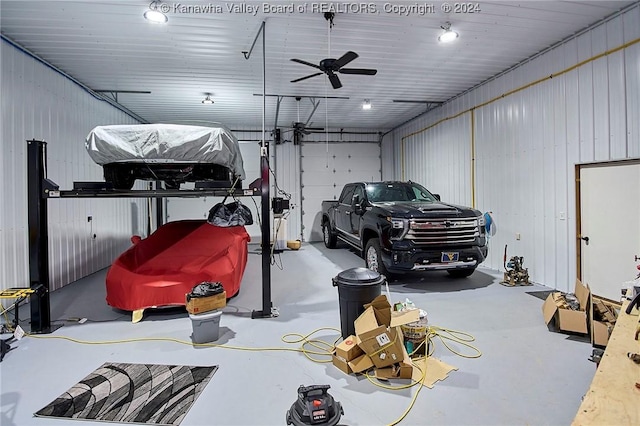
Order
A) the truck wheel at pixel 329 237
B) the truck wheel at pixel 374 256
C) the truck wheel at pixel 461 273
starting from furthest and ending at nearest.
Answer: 1. the truck wheel at pixel 329 237
2. the truck wheel at pixel 461 273
3. the truck wheel at pixel 374 256

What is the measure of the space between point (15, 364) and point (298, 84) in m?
6.09

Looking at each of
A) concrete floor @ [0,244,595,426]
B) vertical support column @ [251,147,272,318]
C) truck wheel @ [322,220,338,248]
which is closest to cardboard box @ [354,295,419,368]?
concrete floor @ [0,244,595,426]

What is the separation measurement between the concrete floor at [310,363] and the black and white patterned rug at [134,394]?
0.31 ft

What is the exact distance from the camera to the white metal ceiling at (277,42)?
412cm

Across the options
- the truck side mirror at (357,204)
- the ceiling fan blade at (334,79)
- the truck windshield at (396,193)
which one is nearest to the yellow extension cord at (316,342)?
the truck side mirror at (357,204)

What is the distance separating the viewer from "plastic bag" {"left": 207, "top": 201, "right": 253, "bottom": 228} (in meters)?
4.28

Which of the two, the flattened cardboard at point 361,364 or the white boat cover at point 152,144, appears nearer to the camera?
the flattened cardboard at point 361,364

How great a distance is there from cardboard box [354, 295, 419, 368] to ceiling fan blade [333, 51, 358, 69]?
3.03 m

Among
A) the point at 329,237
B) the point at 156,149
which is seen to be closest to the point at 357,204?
the point at 329,237

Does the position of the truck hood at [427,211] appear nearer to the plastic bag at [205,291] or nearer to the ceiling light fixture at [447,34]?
the ceiling light fixture at [447,34]

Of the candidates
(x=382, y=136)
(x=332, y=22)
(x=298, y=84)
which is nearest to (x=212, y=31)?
(x=332, y=22)

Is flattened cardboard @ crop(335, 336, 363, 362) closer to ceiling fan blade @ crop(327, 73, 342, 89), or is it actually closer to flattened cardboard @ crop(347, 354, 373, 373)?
flattened cardboard @ crop(347, 354, 373, 373)

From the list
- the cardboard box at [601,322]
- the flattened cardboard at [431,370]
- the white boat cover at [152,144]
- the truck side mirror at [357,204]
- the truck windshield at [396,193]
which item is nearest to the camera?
the flattened cardboard at [431,370]

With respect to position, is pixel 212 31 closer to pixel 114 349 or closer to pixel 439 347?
pixel 114 349
